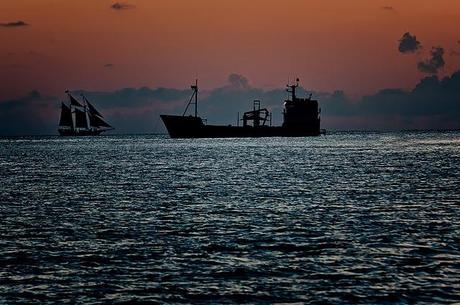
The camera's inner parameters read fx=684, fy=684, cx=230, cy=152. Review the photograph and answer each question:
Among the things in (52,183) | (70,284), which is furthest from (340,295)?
(52,183)

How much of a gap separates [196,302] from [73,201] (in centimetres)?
2349

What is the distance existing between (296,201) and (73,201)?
1198cm

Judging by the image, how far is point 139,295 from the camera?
15320mm

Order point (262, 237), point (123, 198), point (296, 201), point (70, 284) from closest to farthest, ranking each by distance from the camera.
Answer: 1. point (70, 284)
2. point (262, 237)
3. point (296, 201)
4. point (123, 198)

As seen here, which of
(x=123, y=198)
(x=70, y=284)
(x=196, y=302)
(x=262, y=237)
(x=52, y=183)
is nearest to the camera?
(x=196, y=302)

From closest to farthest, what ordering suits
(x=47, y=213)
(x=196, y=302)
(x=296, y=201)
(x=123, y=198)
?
(x=196, y=302) < (x=47, y=213) < (x=296, y=201) < (x=123, y=198)

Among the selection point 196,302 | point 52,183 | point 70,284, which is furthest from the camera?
point 52,183

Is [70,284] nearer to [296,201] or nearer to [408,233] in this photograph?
[408,233]

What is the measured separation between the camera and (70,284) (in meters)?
16.4

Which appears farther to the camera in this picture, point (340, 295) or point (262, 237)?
point (262, 237)

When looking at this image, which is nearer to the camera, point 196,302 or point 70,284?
point 196,302

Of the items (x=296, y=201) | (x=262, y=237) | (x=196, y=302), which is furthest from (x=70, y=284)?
(x=296, y=201)

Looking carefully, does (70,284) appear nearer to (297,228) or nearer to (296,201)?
(297,228)

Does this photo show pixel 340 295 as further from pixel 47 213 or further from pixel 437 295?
pixel 47 213
